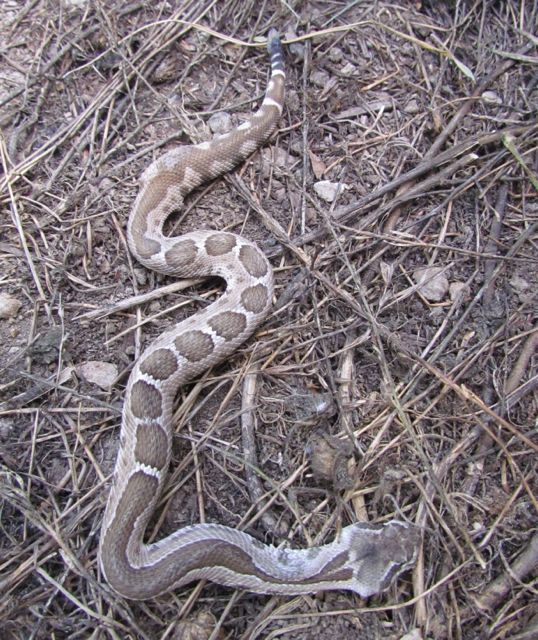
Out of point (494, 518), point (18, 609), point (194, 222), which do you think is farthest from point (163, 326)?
point (494, 518)

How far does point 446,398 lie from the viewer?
11.6 ft

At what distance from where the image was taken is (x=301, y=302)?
3.83 meters

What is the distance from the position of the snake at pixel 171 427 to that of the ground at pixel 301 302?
0.13 meters

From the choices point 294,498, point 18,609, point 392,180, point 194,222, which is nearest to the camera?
point 18,609

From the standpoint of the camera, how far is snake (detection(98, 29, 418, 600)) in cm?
312

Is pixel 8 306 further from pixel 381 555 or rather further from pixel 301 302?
pixel 381 555

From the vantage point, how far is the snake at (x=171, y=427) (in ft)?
10.2

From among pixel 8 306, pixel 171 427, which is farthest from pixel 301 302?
pixel 8 306

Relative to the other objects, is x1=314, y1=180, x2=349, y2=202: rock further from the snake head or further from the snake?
the snake head

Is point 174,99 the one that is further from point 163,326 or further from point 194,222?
point 163,326

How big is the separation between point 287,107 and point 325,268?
5.23ft

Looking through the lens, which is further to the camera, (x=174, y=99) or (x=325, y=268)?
(x=174, y=99)

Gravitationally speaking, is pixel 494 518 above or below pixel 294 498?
below

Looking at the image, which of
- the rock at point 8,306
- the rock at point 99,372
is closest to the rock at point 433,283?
the rock at point 99,372
